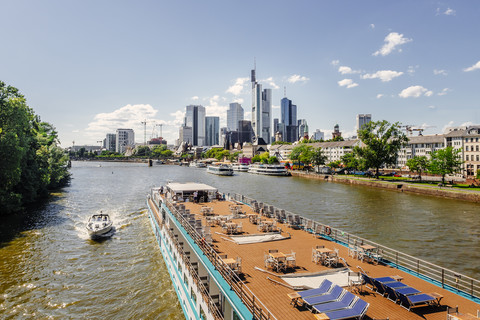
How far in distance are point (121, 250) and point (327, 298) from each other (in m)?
26.2

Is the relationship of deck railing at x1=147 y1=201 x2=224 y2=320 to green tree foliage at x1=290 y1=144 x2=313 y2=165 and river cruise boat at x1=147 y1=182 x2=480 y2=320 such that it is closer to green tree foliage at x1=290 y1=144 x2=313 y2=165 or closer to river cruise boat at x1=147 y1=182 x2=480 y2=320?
river cruise boat at x1=147 y1=182 x2=480 y2=320

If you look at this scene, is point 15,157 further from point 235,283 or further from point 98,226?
point 235,283

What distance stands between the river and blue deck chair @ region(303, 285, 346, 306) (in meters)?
12.0

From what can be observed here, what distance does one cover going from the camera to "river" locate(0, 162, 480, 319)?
20.8m

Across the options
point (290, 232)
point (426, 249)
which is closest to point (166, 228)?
point (290, 232)

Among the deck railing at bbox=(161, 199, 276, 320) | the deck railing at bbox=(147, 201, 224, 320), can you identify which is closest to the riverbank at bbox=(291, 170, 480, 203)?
the deck railing at bbox=(161, 199, 276, 320)

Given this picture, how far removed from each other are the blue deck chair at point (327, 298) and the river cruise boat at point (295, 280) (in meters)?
0.04

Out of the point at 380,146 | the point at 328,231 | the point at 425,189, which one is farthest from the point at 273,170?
the point at 328,231

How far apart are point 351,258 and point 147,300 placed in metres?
15.1

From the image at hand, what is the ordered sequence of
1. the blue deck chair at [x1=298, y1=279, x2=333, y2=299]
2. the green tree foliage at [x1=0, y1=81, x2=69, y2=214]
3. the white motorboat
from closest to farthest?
the blue deck chair at [x1=298, y1=279, x2=333, y2=299], the white motorboat, the green tree foliage at [x1=0, y1=81, x2=69, y2=214]

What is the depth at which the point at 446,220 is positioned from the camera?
42.9 meters

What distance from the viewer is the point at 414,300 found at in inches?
444

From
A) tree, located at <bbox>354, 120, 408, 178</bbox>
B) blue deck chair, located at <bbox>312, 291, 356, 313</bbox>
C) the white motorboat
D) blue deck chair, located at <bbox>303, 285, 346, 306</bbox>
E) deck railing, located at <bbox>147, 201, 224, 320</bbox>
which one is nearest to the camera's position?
blue deck chair, located at <bbox>312, 291, 356, 313</bbox>

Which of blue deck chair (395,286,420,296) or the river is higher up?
blue deck chair (395,286,420,296)
